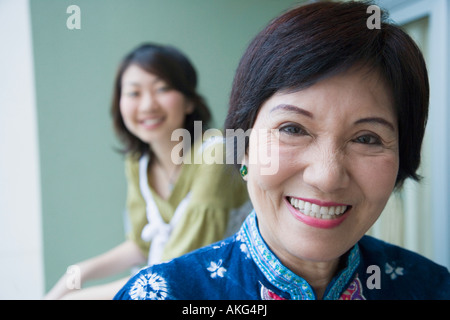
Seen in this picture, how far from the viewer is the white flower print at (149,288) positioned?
0.62 metres

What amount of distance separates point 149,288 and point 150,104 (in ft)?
2.37

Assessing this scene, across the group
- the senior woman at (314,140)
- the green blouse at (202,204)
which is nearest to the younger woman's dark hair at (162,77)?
the green blouse at (202,204)

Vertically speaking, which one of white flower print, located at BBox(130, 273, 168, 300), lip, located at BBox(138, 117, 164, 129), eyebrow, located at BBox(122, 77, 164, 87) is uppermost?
eyebrow, located at BBox(122, 77, 164, 87)

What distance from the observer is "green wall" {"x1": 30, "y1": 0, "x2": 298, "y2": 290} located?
177 cm

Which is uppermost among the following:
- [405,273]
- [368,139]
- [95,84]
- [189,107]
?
[95,84]

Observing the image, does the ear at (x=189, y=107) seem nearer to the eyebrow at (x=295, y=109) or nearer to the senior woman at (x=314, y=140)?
the senior woman at (x=314, y=140)

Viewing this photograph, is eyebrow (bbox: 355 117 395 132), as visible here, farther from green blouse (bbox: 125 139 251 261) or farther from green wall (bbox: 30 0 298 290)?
green wall (bbox: 30 0 298 290)

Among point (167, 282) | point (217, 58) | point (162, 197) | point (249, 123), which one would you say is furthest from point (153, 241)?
point (217, 58)

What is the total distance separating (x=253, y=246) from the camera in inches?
27.1

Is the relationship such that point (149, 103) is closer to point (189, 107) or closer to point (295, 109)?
point (189, 107)

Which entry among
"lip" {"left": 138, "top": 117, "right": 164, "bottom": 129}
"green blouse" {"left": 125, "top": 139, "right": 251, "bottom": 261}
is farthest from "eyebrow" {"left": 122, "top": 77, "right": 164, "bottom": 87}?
"green blouse" {"left": 125, "top": 139, "right": 251, "bottom": 261}

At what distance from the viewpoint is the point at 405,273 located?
756mm

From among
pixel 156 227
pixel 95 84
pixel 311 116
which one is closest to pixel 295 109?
pixel 311 116

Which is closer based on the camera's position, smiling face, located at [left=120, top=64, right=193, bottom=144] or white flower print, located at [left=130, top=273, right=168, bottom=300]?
white flower print, located at [left=130, top=273, right=168, bottom=300]
